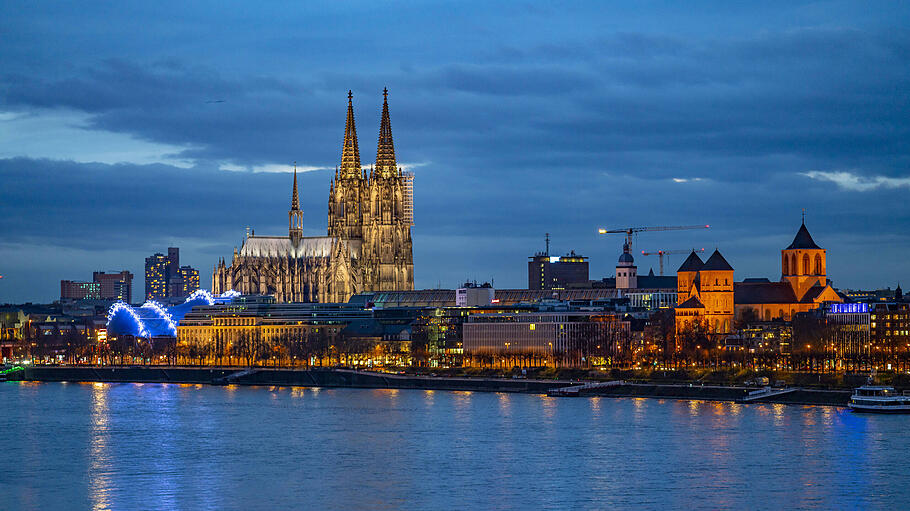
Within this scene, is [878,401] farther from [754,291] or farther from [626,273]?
[626,273]

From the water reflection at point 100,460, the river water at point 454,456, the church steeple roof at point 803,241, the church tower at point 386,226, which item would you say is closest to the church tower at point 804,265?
the church steeple roof at point 803,241

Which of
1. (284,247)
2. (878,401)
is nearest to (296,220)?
(284,247)

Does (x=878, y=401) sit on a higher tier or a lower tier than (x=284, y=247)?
lower

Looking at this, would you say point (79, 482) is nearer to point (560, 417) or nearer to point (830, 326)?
point (560, 417)

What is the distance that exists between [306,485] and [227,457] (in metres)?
7.78

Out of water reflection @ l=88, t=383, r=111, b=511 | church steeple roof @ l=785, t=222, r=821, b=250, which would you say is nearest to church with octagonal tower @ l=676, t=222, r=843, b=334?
church steeple roof @ l=785, t=222, r=821, b=250

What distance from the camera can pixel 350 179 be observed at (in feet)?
420

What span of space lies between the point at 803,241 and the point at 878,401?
167ft

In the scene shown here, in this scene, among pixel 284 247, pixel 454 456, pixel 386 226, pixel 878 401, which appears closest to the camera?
pixel 454 456

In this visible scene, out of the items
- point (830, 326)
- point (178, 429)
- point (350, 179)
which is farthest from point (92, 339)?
point (178, 429)

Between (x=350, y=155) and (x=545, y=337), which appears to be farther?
(x=350, y=155)

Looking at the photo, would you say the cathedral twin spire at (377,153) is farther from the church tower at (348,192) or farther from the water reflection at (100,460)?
the water reflection at (100,460)

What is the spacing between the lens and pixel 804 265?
387 feet

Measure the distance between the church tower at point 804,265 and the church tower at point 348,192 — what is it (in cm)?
3205
